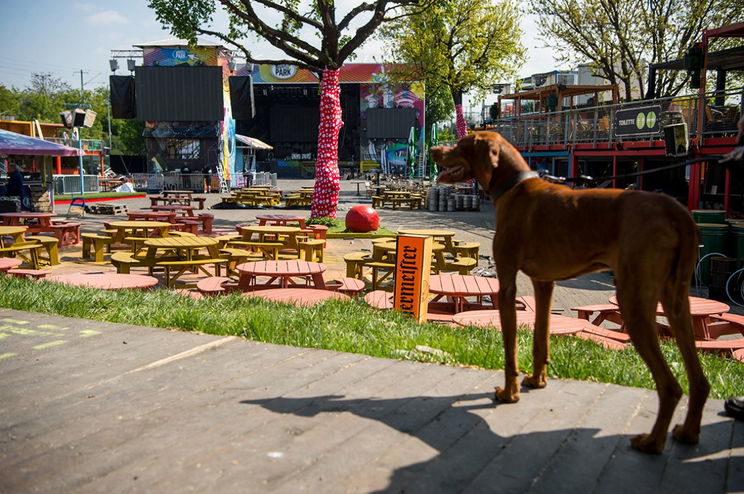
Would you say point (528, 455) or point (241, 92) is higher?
point (241, 92)

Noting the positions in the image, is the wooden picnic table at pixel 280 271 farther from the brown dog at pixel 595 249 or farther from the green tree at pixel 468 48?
the green tree at pixel 468 48

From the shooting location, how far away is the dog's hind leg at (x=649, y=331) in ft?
8.60

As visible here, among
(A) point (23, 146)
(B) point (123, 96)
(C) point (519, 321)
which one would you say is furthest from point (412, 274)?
(B) point (123, 96)

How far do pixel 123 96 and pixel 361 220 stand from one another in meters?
35.4

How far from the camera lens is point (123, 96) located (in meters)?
45.8

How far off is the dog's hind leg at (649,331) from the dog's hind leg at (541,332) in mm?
725

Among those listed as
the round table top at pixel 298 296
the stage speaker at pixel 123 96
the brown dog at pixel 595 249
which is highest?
the stage speaker at pixel 123 96

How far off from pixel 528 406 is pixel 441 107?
7933 centimetres

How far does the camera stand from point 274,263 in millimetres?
8297

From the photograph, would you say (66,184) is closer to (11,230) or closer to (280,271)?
(11,230)

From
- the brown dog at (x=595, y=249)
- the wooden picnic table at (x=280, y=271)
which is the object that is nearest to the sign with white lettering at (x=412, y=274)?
the wooden picnic table at (x=280, y=271)

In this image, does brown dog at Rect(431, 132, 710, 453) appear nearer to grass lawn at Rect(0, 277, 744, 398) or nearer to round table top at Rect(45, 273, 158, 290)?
grass lawn at Rect(0, 277, 744, 398)

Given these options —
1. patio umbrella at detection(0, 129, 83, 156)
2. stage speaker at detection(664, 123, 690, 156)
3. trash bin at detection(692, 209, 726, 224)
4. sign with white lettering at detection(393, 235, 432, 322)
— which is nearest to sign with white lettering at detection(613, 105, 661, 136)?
trash bin at detection(692, 209, 726, 224)

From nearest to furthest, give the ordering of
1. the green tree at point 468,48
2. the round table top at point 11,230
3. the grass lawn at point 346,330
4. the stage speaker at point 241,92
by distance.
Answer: the grass lawn at point 346,330 → the round table top at point 11,230 → the green tree at point 468,48 → the stage speaker at point 241,92
